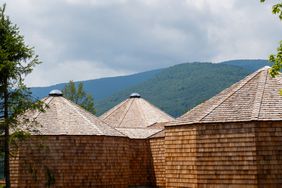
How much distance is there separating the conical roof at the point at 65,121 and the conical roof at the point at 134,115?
11270 millimetres

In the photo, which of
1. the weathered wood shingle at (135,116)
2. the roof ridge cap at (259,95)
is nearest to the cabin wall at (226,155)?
the roof ridge cap at (259,95)

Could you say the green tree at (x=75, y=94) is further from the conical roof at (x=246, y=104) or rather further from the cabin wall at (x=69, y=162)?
the conical roof at (x=246, y=104)

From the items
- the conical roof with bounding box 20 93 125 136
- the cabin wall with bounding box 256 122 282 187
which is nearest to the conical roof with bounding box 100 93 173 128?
the conical roof with bounding box 20 93 125 136

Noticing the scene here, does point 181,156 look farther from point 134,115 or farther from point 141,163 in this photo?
point 134,115

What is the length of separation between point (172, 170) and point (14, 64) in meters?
11.0

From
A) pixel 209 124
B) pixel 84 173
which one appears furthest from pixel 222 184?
pixel 84 173

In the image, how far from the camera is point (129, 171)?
3834 centimetres

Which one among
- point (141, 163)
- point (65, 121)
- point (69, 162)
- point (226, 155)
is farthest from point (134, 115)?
point (226, 155)

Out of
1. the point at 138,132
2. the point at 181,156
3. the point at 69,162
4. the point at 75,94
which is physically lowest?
the point at 69,162

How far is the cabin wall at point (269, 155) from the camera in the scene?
82.4 feet

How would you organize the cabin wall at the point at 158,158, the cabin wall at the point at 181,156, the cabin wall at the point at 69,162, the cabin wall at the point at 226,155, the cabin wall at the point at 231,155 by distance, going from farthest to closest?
the cabin wall at the point at 158,158, the cabin wall at the point at 69,162, the cabin wall at the point at 181,156, the cabin wall at the point at 226,155, the cabin wall at the point at 231,155

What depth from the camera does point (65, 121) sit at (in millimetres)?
35750

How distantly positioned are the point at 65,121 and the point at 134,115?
16234mm

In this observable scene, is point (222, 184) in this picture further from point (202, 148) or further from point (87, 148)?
point (87, 148)
